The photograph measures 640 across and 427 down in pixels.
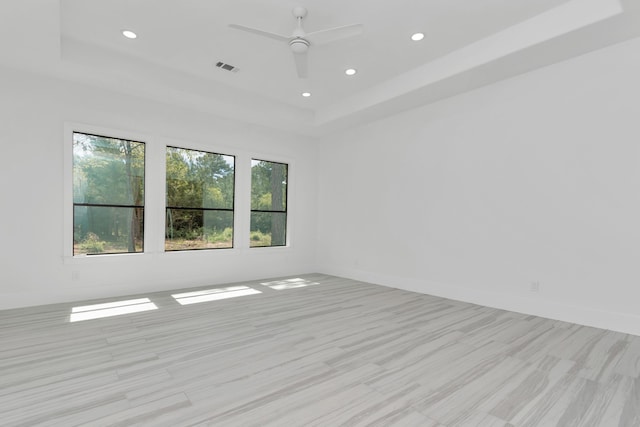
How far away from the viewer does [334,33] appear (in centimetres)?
300

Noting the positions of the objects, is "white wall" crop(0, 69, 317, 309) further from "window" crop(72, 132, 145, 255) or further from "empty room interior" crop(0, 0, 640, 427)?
"window" crop(72, 132, 145, 255)

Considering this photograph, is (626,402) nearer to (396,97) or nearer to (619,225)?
(619,225)

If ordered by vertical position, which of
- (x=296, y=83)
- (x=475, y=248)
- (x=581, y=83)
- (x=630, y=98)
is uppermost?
(x=296, y=83)

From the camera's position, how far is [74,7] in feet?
10.3

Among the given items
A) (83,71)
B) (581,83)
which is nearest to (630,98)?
(581,83)

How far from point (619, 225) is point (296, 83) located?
427cm

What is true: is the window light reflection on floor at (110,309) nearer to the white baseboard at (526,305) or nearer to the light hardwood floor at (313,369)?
the light hardwood floor at (313,369)

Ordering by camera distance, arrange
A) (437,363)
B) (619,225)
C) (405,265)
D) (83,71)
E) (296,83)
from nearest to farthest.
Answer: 1. (437,363)
2. (619,225)
3. (83,71)
4. (296,83)
5. (405,265)

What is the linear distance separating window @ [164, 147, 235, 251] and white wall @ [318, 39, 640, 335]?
2548 mm

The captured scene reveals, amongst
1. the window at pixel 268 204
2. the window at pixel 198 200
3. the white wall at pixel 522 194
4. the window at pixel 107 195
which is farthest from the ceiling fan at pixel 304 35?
the window at pixel 268 204

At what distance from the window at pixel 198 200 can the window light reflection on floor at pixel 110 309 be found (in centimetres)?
106

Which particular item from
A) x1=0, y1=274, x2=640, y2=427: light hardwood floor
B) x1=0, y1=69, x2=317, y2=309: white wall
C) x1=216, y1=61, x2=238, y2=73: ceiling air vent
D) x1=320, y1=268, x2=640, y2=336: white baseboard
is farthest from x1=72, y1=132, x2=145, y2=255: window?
x1=320, y1=268, x2=640, y2=336: white baseboard

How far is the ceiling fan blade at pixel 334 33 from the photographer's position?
2.87m

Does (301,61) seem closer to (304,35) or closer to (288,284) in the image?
(304,35)
